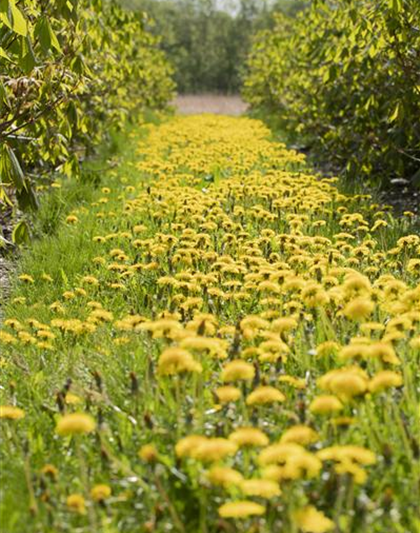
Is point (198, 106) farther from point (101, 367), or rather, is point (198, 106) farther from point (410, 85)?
point (101, 367)

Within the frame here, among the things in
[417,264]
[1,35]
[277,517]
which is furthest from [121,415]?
[1,35]

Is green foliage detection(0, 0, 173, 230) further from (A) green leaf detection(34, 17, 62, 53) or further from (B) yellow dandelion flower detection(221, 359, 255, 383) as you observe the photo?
(B) yellow dandelion flower detection(221, 359, 255, 383)

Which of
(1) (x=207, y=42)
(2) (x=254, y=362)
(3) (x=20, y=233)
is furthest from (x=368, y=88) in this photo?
(1) (x=207, y=42)

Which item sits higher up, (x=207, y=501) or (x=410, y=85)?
(x=410, y=85)

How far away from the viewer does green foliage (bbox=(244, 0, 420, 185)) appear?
4.95 meters

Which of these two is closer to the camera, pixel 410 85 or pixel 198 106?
pixel 410 85

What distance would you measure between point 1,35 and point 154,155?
5968 mm

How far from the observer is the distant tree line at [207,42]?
45969mm

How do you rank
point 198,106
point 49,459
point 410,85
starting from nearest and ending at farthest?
1. point 49,459
2. point 410,85
3. point 198,106

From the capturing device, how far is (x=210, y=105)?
115 feet

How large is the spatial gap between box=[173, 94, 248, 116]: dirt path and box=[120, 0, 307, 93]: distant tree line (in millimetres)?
4279

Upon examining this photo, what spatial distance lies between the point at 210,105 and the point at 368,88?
93.0 ft

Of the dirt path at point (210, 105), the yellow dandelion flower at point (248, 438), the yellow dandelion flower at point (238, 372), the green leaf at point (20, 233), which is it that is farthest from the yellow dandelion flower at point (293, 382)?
the dirt path at point (210, 105)

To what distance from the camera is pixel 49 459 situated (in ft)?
7.17
